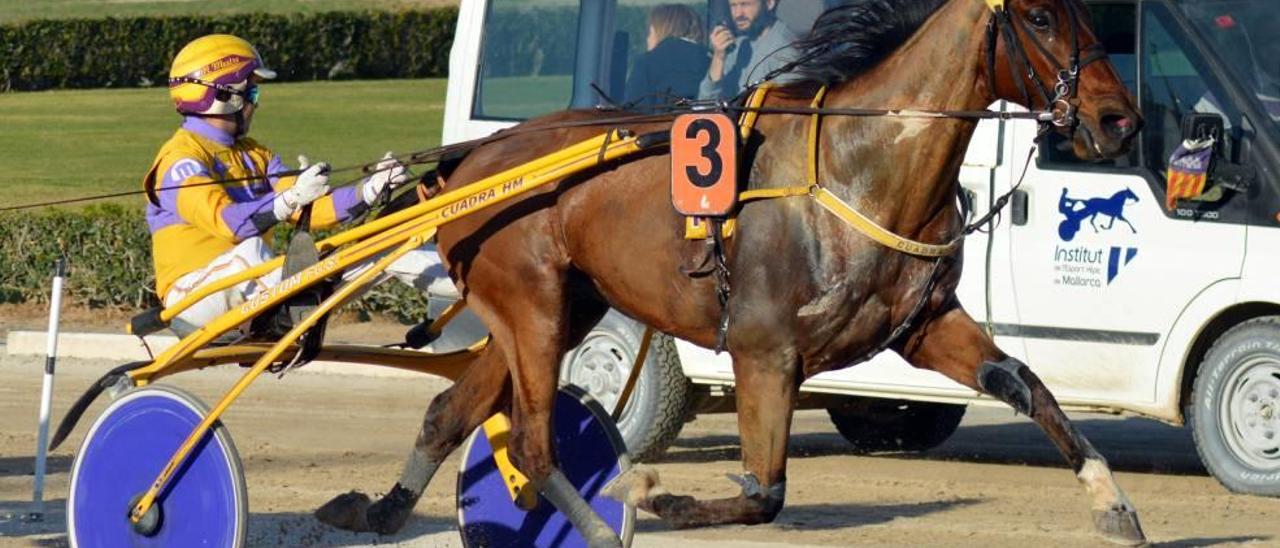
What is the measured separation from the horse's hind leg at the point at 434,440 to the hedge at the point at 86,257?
693 cm

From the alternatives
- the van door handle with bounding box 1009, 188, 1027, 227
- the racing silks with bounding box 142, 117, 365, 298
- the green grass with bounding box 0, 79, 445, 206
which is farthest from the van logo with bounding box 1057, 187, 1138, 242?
the green grass with bounding box 0, 79, 445, 206

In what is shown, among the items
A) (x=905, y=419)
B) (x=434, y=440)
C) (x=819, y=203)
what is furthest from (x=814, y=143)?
(x=905, y=419)

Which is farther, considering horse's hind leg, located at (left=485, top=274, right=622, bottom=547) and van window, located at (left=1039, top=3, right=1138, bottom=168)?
van window, located at (left=1039, top=3, right=1138, bottom=168)

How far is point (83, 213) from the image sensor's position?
1508 cm

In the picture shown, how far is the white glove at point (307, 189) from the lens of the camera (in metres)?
6.51

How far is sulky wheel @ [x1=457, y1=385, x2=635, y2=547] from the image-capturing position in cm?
→ 690

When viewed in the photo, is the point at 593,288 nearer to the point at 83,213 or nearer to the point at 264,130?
the point at 83,213

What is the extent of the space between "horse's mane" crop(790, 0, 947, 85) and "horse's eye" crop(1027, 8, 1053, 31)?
1.41 ft

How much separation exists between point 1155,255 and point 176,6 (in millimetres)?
40104

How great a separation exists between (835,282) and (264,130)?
975 inches

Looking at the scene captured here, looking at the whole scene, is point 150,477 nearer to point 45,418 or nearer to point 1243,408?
point 45,418

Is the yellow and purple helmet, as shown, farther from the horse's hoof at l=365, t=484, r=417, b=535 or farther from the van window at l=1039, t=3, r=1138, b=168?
the van window at l=1039, t=3, r=1138, b=168

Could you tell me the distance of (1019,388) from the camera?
19.6ft

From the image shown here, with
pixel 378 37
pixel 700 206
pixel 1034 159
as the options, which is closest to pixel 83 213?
pixel 1034 159
